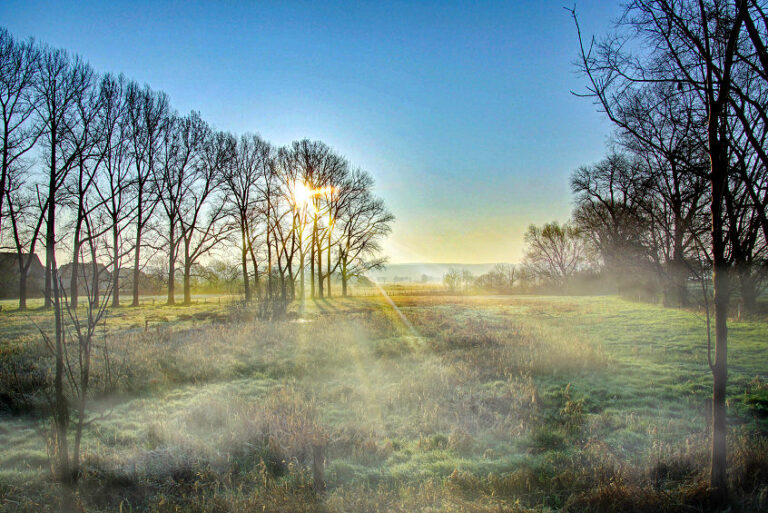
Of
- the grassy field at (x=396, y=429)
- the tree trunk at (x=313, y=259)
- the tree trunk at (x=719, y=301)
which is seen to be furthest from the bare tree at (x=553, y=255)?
the tree trunk at (x=719, y=301)

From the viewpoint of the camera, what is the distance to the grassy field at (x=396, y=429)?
146 inches

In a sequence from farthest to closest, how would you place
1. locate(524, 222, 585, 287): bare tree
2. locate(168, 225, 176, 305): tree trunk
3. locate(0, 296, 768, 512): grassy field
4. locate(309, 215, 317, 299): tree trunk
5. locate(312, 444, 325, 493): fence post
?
locate(524, 222, 585, 287): bare tree
locate(309, 215, 317, 299): tree trunk
locate(168, 225, 176, 305): tree trunk
locate(312, 444, 325, 493): fence post
locate(0, 296, 768, 512): grassy field

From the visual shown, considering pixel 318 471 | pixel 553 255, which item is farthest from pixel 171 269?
pixel 553 255

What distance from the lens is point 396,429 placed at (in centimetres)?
555

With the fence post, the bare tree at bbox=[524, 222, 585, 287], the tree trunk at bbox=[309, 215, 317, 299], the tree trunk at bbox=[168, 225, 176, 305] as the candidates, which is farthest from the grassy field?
the bare tree at bbox=[524, 222, 585, 287]

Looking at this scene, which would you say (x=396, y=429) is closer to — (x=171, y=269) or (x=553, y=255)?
(x=171, y=269)

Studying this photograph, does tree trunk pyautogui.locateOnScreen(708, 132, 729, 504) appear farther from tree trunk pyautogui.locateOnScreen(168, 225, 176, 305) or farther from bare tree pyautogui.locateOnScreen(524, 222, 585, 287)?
bare tree pyautogui.locateOnScreen(524, 222, 585, 287)

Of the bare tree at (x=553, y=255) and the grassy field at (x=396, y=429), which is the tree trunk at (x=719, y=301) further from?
the bare tree at (x=553, y=255)

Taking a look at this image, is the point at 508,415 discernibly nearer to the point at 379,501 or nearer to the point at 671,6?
the point at 379,501

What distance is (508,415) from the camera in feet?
19.3

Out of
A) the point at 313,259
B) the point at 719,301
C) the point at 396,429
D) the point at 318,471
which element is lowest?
the point at 396,429

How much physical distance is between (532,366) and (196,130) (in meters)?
29.5

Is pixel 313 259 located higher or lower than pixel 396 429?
higher

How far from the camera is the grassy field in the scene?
3719 mm
